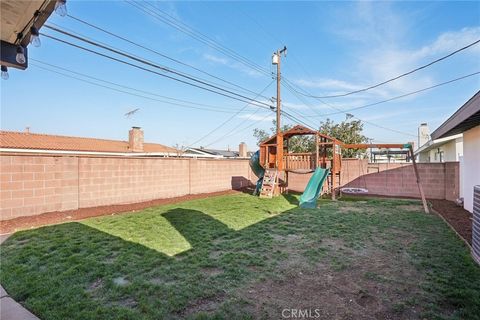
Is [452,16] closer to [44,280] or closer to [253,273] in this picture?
[253,273]

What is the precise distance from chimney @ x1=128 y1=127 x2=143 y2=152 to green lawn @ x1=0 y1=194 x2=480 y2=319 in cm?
1620

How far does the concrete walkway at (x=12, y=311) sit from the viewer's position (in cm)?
233

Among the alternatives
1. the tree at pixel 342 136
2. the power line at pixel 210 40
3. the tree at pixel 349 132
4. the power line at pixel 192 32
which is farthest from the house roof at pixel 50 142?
the tree at pixel 349 132

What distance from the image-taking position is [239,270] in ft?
11.3

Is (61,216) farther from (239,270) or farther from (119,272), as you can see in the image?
(239,270)

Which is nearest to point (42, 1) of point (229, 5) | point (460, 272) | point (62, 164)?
point (460, 272)

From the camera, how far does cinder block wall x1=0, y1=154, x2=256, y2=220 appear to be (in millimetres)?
6305

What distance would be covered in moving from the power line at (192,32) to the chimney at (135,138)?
1152 cm

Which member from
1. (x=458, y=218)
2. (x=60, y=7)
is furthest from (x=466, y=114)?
(x=60, y=7)

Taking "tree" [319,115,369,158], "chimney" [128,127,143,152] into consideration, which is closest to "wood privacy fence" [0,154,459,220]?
"tree" [319,115,369,158]

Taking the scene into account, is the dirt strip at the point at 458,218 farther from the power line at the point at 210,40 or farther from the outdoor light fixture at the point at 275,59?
the outdoor light fixture at the point at 275,59

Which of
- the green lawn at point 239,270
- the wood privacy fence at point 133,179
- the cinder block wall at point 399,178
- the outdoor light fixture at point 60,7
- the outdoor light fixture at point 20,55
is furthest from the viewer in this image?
the cinder block wall at point 399,178

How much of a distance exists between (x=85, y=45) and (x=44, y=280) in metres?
5.07

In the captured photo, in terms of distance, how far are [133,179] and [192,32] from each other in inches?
221
